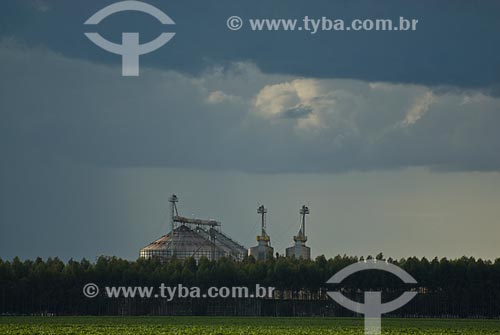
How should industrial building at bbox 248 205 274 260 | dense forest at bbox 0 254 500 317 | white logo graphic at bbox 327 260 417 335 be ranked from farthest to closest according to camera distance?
industrial building at bbox 248 205 274 260, white logo graphic at bbox 327 260 417 335, dense forest at bbox 0 254 500 317

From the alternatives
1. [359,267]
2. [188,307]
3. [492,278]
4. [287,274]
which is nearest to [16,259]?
[188,307]

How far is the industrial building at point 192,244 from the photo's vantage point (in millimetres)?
154625

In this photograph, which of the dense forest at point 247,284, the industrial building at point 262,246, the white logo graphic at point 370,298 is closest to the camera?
the dense forest at point 247,284

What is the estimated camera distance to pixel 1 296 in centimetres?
11888

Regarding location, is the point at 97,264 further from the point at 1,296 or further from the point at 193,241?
the point at 193,241

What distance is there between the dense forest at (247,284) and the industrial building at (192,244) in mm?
Answer: 24000

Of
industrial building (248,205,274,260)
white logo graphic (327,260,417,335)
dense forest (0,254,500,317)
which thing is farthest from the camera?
industrial building (248,205,274,260)

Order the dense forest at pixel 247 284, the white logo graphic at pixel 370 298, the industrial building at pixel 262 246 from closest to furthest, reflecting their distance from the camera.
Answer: the dense forest at pixel 247 284 → the white logo graphic at pixel 370 298 → the industrial building at pixel 262 246

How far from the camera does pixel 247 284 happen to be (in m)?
126

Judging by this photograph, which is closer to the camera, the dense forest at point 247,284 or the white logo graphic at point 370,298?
the dense forest at point 247,284

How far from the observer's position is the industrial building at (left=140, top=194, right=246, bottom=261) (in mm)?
154625

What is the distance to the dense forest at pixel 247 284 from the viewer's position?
11906 centimetres

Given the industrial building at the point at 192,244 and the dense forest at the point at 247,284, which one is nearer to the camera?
the dense forest at the point at 247,284

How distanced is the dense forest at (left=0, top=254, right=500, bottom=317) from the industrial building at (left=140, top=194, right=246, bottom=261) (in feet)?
78.7
